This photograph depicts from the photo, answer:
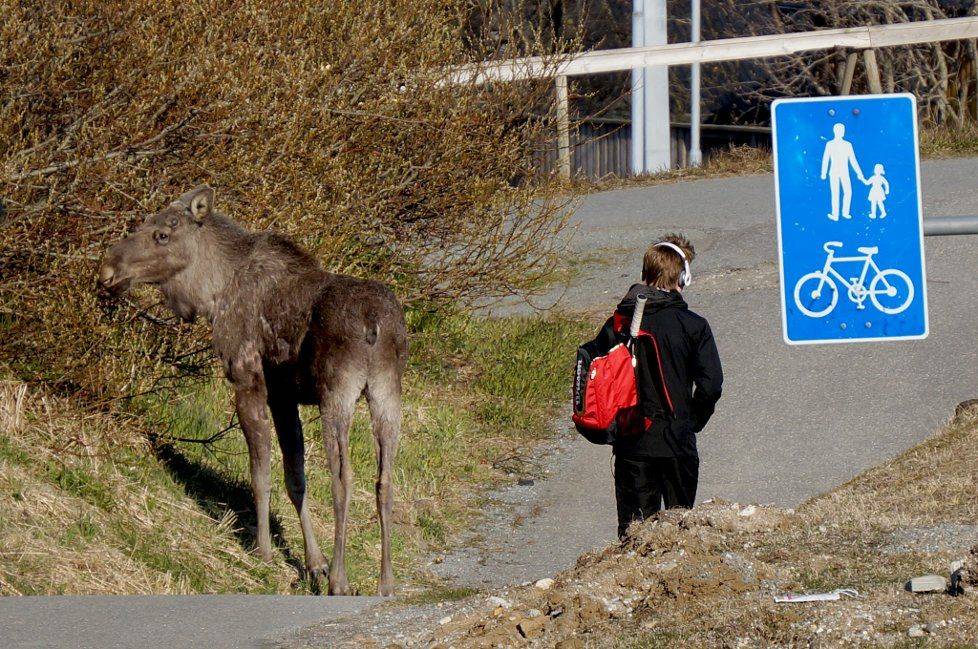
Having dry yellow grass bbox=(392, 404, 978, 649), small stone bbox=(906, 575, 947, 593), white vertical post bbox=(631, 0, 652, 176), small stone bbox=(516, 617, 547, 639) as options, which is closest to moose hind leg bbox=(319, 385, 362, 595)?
dry yellow grass bbox=(392, 404, 978, 649)

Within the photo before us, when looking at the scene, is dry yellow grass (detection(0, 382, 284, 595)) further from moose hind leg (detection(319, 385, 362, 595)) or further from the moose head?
the moose head

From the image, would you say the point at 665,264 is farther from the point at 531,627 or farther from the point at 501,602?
the point at 531,627

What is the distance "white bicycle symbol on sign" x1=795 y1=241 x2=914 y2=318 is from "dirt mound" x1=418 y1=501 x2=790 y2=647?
1.16 meters

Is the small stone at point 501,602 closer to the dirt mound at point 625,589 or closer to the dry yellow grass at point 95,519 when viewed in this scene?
the dirt mound at point 625,589

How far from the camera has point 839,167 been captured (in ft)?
20.2

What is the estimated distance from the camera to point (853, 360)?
13562mm

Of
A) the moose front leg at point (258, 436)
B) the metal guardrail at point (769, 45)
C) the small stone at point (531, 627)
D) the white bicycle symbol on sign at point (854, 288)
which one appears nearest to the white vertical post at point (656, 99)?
the metal guardrail at point (769, 45)

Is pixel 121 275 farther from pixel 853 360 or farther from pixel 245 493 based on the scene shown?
pixel 853 360

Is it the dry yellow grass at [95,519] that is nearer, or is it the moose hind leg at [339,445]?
the moose hind leg at [339,445]

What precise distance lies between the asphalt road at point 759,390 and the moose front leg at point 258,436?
1.41 m

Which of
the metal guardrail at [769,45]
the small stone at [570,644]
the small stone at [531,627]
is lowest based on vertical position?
the small stone at [570,644]


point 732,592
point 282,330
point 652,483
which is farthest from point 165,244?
point 732,592

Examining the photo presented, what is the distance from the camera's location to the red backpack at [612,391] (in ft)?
24.1

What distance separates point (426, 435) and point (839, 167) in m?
6.56
